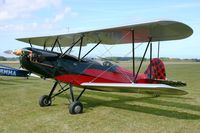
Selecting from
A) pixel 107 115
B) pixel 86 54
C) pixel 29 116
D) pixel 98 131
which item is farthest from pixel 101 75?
pixel 98 131

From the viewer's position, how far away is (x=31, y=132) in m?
6.19

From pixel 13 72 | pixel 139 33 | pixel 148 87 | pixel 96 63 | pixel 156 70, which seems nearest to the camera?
pixel 148 87

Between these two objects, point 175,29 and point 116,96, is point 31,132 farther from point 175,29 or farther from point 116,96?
point 116,96

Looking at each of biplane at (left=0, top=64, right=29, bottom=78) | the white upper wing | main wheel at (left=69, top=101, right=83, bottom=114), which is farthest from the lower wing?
biplane at (left=0, top=64, right=29, bottom=78)

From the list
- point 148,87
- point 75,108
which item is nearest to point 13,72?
point 75,108

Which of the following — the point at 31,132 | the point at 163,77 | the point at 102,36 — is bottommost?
the point at 31,132

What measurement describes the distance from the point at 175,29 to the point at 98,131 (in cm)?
339

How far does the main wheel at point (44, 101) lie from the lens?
9.34 meters

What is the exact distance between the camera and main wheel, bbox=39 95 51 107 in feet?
30.7

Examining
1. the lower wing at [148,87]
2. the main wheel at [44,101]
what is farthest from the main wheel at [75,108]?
the main wheel at [44,101]

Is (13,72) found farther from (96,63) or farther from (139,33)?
(139,33)

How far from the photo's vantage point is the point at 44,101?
939cm

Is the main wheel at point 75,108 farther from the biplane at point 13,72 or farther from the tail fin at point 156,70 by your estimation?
the biplane at point 13,72

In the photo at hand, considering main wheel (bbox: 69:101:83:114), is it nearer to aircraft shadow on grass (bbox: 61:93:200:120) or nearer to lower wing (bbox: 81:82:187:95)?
lower wing (bbox: 81:82:187:95)
